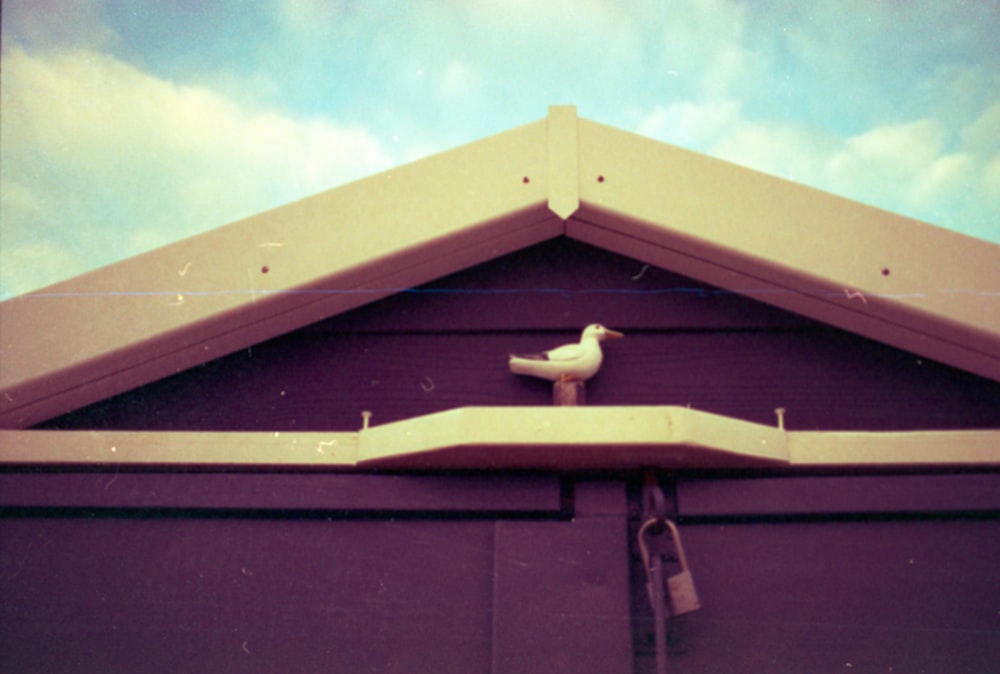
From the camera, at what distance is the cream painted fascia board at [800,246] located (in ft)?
4.35

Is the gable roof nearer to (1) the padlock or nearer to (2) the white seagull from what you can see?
(2) the white seagull

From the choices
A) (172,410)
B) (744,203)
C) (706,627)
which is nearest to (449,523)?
(706,627)

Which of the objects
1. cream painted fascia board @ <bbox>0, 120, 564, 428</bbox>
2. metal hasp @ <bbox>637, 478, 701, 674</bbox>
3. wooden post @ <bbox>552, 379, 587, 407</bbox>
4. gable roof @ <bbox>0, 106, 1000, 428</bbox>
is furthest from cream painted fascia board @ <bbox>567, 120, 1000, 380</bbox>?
metal hasp @ <bbox>637, 478, 701, 674</bbox>

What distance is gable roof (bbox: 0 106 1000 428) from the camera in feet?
4.42

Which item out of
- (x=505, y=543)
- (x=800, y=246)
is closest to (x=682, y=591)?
(x=505, y=543)

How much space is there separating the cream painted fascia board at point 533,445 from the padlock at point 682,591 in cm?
Result: 15

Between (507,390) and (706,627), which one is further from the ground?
(507,390)

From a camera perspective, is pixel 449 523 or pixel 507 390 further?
pixel 507 390

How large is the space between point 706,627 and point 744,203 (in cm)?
68

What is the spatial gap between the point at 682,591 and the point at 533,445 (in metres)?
0.30

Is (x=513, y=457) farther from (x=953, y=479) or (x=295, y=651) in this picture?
(x=953, y=479)

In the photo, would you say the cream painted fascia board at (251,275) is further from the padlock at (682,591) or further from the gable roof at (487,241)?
the padlock at (682,591)

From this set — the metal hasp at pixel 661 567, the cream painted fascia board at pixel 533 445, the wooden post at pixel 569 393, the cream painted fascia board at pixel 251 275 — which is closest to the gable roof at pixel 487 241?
the cream painted fascia board at pixel 251 275

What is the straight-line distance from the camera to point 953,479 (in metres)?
1.29
